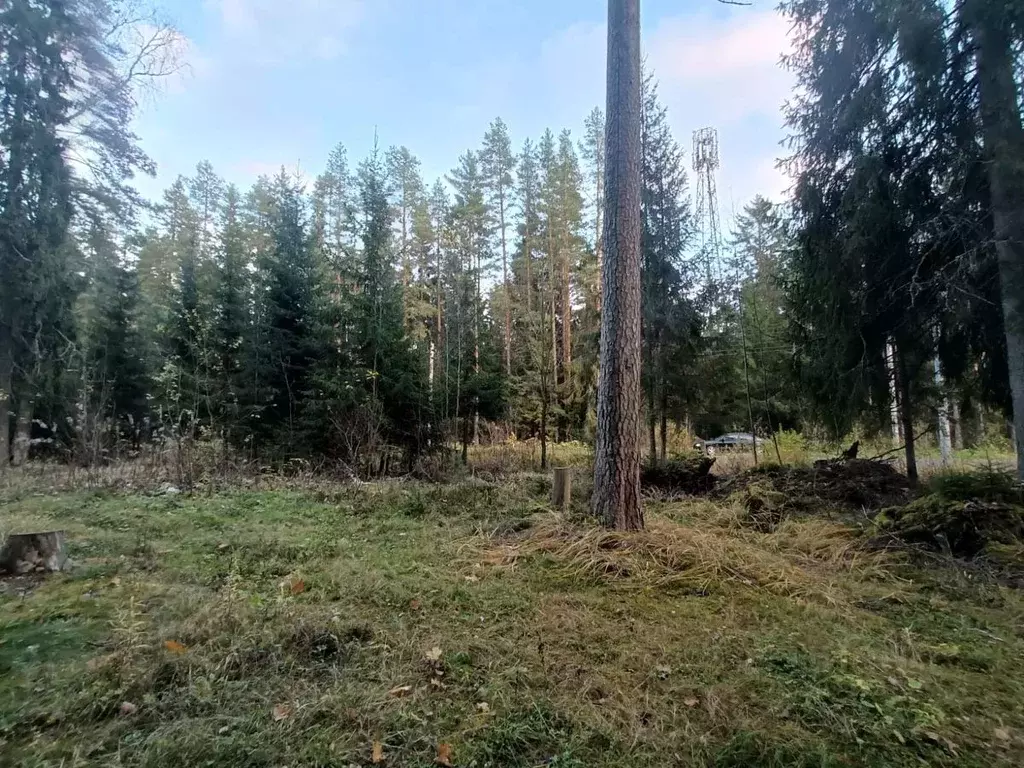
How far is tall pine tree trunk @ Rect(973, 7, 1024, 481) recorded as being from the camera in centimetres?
516

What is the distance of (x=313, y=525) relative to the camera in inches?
227

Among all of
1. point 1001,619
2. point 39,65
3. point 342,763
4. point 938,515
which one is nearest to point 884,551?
point 938,515

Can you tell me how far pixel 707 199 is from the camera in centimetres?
1256

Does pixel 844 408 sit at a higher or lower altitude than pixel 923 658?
higher

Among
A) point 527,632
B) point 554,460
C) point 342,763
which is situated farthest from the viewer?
point 554,460

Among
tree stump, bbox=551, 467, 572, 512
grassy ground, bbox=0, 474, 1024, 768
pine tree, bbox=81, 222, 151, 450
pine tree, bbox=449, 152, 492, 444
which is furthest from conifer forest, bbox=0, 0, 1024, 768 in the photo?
pine tree, bbox=449, 152, 492, 444

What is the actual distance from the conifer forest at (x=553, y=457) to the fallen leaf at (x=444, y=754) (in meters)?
0.02

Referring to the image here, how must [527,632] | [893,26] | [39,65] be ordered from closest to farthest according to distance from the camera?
1. [527,632]
2. [893,26]
3. [39,65]

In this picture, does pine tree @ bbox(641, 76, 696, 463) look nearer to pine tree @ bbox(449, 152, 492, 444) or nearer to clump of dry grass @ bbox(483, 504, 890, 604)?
clump of dry grass @ bbox(483, 504, 890, 604)

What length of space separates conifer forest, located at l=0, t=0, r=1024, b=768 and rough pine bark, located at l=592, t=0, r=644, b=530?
33 mm

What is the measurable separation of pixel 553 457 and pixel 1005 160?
10.2 m

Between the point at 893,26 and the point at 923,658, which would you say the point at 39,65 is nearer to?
the point at 893,26

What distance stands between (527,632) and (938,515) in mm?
4540

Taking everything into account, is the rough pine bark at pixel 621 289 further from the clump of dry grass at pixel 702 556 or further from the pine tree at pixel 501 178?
the pine tree at pixel 501 178
